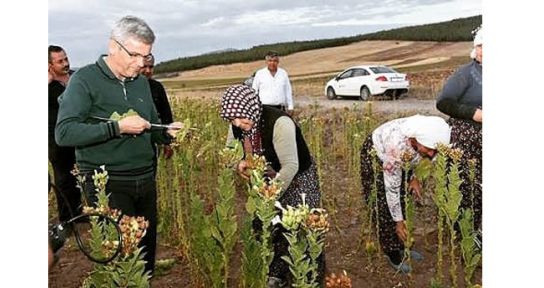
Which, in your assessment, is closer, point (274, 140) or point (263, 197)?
point (263, 197)

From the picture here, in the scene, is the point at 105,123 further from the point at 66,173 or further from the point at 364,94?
the point at 364,94

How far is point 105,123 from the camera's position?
3.97 feet

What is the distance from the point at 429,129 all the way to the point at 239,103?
369 mm

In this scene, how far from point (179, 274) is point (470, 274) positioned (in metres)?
0.60

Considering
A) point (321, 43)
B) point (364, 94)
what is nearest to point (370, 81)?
point (364, 94)

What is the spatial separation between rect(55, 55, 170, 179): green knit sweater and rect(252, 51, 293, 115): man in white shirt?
0.20m

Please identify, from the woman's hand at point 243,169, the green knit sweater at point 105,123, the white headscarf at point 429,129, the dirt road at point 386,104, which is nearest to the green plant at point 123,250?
the green knit sweater at point 105,123

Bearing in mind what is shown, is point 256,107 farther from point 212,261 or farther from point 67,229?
point 67,229

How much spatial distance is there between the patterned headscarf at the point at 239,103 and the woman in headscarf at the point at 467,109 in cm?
35

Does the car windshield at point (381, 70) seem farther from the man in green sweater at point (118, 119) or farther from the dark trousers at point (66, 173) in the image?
the dark trousers at point (66, 173)

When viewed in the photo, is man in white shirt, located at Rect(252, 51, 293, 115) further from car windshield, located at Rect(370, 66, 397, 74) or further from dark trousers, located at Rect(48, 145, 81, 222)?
dark trousers, located at Rect(48, 145, 81, 222)

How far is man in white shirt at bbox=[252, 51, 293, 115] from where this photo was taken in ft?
4.64
